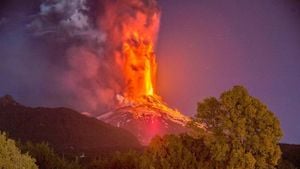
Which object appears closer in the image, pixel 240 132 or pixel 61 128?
pixel 240 132

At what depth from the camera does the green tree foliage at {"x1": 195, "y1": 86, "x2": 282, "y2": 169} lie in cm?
3569

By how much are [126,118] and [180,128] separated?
25.2 meters

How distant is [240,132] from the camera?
118 ft

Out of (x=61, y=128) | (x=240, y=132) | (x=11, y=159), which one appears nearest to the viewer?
(x=11, y=159)

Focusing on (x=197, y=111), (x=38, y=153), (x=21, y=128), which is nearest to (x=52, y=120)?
(x=21, y=128)

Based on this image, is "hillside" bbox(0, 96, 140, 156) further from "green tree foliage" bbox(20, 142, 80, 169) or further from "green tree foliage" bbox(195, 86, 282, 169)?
"green tree foliage" bbox(195, 86, 282, 169)

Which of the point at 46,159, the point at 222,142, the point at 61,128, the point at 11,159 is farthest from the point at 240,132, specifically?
the point at 61,128

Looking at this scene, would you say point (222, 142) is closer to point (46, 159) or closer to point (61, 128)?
point (46, 159)

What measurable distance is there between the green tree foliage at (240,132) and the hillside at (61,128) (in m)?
73.1

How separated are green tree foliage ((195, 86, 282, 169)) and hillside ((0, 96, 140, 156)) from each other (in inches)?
2878

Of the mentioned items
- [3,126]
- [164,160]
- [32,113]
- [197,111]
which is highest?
[32,113]

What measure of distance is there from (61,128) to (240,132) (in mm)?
101707

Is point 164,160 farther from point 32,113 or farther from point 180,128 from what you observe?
point 180,128

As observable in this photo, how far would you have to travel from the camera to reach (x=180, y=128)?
15800 centimetres
